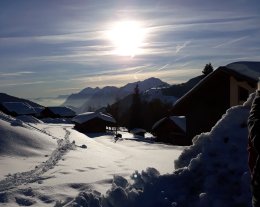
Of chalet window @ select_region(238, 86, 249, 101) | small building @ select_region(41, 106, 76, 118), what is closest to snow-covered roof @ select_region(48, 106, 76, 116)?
small building @ select_region(41, 106, 76, 118)

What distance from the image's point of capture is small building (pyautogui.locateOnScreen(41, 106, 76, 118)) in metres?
86.9

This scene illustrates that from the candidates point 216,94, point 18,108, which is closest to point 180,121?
point 216,94

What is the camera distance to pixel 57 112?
9175 cm

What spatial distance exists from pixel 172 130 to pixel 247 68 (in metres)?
23.9

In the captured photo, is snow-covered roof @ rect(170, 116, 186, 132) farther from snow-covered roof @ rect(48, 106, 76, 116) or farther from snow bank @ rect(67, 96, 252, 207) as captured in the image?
snow-covered roof @ rect(48, 106, 76, 116)

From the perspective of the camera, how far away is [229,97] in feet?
60.3

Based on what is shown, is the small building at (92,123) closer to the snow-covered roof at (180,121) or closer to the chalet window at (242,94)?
the snow-covered roof at (180,121)

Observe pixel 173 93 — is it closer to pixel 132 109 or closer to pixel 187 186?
pixel 132 109

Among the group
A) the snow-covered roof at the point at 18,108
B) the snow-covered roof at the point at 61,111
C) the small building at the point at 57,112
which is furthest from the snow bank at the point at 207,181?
the snow-covered roof at the point at 61,111

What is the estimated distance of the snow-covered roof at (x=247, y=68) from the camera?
16.1m

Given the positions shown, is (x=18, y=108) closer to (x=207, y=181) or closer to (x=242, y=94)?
(x=242, y=94)

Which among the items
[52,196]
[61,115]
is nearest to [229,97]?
[52,196]

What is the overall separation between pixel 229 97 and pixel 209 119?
2.10 metres

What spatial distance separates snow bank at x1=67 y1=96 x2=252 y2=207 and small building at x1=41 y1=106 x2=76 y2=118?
81.9 metres
